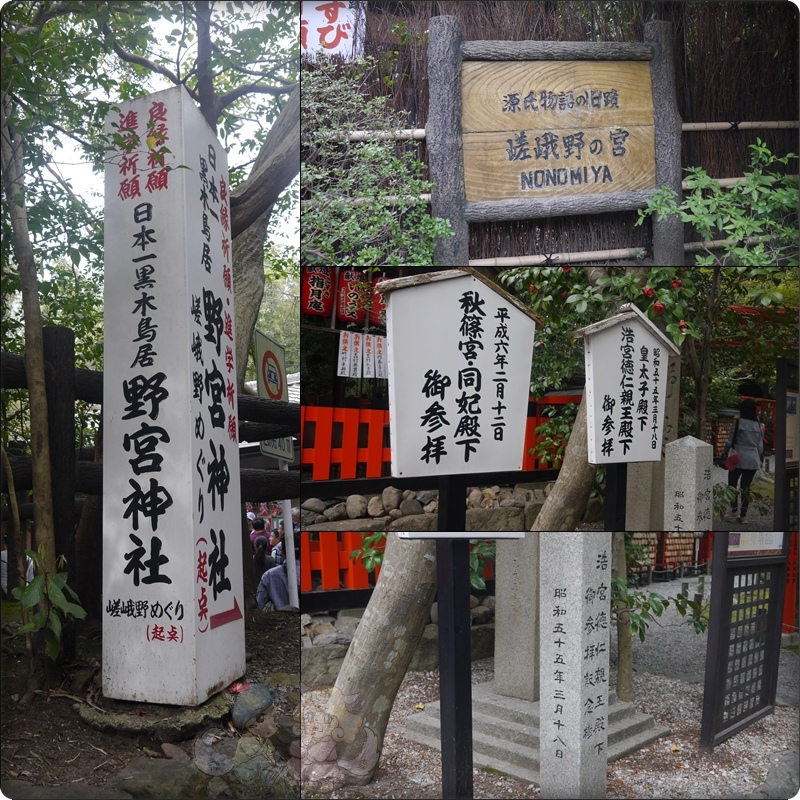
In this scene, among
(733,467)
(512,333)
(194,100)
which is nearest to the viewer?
(512,333)

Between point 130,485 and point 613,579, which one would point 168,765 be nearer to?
point 130,485

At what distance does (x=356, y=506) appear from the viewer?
342cm

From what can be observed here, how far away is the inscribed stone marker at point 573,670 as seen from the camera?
3.66m

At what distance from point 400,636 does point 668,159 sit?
3.06 metres

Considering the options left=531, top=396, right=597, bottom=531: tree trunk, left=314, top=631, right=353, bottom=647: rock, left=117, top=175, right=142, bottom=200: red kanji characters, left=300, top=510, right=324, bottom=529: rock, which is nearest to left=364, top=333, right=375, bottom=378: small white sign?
left=300, top=510, right=324, bottom=529: rock

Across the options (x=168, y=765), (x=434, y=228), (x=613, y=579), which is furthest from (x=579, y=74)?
(x=168, y=765)

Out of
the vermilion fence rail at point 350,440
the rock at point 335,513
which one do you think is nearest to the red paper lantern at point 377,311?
the vermilion fence rail at point 350,440

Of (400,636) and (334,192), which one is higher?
(334,192)

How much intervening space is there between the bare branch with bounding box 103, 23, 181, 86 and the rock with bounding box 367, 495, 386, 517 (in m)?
2.65

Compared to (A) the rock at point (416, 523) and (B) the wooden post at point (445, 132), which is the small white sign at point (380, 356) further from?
(B) the wooden post at point (445, 132)

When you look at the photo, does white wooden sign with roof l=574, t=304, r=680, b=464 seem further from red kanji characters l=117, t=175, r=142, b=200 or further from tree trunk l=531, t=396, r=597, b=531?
red kanji characters l=117, t=175, r=142, b=200

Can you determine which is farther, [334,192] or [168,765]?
[334,192]

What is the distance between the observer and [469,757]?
3.69m

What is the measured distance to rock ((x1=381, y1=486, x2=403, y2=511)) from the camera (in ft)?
11.2
